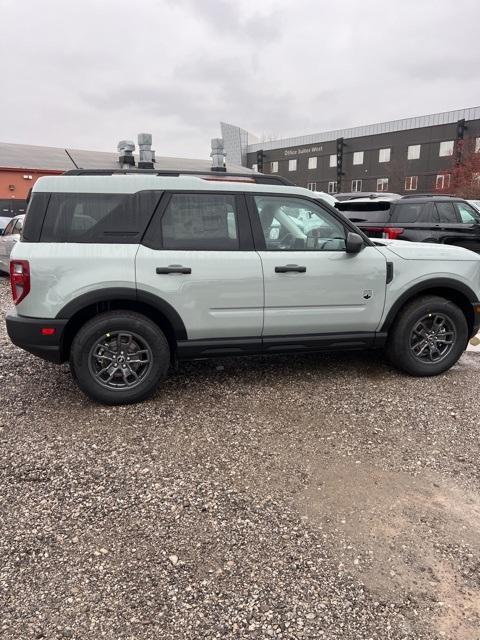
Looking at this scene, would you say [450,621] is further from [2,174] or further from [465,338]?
[2,174]

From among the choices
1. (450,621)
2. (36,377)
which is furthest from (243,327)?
(450,621)

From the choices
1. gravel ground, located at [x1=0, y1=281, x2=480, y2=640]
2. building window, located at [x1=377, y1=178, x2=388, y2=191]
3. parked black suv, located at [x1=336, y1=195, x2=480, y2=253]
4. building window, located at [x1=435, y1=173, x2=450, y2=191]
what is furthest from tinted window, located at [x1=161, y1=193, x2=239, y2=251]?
building window, located at [x1=377, y1=178, x2=388, y2=191]

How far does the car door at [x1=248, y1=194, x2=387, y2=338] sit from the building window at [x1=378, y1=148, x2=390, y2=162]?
49.1m

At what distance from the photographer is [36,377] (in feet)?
15.4

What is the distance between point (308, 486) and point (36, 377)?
302cm

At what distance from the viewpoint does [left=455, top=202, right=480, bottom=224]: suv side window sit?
370 inches

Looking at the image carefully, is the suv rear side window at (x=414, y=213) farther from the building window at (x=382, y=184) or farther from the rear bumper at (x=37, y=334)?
the building window at (x=382, y=184)

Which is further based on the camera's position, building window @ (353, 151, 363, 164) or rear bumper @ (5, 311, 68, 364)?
building window @ (353, 151, 363, 164)

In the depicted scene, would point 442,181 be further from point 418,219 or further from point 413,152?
point 418,219

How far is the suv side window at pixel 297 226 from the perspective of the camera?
420 centimetres

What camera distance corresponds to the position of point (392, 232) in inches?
349

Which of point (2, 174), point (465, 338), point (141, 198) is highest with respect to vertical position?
point (2, 174)

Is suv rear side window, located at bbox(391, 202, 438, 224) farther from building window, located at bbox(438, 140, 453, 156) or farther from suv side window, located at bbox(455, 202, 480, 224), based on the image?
building window, located at bbox(438, 140, 453, 156)

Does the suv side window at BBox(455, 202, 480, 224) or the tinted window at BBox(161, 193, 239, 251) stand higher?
Result: the suv side window at BBox(455, 202, 480, 224)
